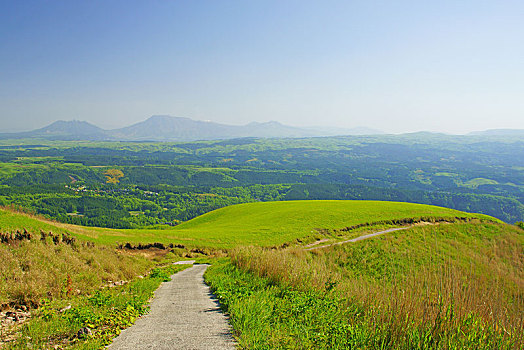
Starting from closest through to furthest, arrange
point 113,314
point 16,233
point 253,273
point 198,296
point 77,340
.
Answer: point 77,340 < point 113,314 < point 198,296 < point 16,233 < point 253,273

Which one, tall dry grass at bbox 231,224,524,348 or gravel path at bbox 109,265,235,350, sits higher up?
tall dry grass at bbox 231,224,524,348

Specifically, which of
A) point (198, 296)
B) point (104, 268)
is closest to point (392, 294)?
point (198, 296)

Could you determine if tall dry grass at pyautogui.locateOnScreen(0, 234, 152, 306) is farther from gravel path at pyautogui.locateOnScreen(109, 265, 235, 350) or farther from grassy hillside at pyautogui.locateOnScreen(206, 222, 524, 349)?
grassy hillside at pyautogui.locateOnScreen(206, 222, 524, 349)

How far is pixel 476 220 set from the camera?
175 ft

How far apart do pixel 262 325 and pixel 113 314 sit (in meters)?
3.99

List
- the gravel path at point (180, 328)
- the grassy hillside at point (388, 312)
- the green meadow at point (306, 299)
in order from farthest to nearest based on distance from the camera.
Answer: the gravel path at point (180, 328), the green meadow at point (306, 299), the grassy hillside at point (388, 312)

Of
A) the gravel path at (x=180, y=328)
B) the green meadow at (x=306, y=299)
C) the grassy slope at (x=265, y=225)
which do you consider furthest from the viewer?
the grassy slope at (x=265, y=225)

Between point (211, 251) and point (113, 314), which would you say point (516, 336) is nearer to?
point (113, 314)

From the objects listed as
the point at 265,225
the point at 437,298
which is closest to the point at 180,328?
the point at 437,298

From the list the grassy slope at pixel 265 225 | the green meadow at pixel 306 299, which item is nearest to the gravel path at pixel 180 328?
the green meadow at pixel 306 299

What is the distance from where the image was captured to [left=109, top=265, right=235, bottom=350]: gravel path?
237 inches

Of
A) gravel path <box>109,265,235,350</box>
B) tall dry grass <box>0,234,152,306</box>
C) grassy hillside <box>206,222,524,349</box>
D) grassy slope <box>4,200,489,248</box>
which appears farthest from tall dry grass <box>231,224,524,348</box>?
grassy slope <box>4,200,489,248</box>

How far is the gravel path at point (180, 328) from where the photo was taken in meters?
6.03

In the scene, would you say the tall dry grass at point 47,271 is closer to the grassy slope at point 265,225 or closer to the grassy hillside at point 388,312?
the grassy hillside at point 388,312
